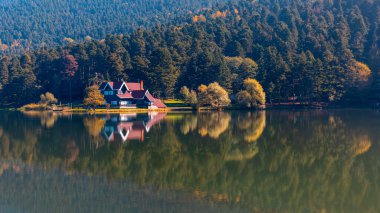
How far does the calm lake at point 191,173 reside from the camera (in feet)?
51.2

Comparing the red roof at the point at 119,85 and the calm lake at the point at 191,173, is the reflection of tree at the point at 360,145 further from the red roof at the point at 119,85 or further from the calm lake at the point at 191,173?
the red roof at the point at 119,85

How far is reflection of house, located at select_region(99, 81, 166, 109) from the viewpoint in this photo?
89875 mm

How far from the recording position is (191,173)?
20.6 metres

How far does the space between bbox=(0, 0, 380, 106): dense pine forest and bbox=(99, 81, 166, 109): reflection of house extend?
4762 mm

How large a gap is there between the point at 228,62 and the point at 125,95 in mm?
26658

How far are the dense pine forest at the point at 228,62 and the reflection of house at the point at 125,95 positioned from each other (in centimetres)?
476

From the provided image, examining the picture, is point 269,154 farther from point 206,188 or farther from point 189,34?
point 189,34

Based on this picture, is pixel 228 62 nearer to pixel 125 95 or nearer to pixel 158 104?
pixel 158 104

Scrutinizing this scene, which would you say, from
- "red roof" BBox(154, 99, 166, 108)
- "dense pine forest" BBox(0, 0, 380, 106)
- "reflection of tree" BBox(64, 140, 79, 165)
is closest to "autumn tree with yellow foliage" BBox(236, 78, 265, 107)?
"dense pine forest" BBox(0, 0, 380, 106)

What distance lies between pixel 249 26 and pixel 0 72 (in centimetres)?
7334

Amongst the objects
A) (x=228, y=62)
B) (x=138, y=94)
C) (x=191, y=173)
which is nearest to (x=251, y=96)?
(x=228, y=62)

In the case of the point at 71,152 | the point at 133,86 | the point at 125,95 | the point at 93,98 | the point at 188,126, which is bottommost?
the point at 71,152

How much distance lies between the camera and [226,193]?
666 inches

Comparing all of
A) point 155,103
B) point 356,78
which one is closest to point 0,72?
point 155,103
